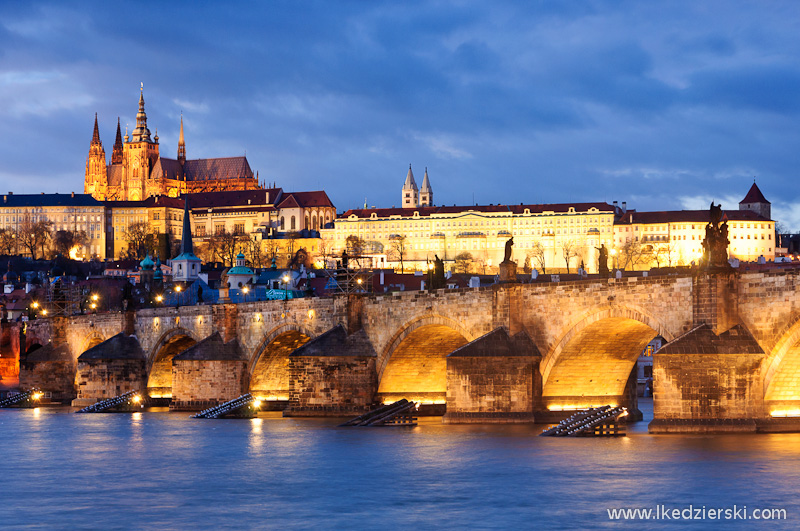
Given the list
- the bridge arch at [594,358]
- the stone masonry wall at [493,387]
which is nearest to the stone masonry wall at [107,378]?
the stone masonry wall at [493,387]

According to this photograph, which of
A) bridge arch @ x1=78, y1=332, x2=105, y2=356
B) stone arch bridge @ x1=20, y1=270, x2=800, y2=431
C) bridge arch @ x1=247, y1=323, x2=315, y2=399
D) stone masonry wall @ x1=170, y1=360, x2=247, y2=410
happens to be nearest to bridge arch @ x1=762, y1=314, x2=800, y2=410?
stone arch bridge @ x1=20, y1=270, x2=800, y2=431

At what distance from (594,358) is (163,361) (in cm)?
3519

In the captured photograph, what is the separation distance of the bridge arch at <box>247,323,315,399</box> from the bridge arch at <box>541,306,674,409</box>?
17.1 metres

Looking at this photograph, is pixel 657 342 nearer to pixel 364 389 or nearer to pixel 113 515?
pixel 364 389

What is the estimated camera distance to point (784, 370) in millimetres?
33531

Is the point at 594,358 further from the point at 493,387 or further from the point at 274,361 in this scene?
the point at 274,361

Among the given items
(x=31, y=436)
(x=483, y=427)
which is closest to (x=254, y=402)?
(x=31, y=436)

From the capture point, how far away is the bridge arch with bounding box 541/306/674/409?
39.6m

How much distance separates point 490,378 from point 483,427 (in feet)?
5.96

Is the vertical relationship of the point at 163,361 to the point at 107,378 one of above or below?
above

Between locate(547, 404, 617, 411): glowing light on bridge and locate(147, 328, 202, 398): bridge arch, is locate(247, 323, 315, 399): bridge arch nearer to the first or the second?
locate(147, 328, 202, 398): bridge arch

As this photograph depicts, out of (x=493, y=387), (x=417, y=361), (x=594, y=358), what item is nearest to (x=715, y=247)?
(x=594, y=358)

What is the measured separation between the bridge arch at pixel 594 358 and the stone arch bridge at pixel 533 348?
0.05 m

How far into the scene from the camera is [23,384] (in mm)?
78125
